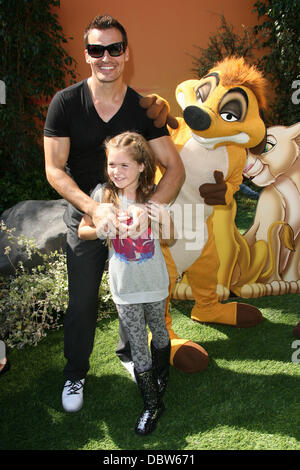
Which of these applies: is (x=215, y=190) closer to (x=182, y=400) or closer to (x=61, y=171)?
(x=61, y=171)

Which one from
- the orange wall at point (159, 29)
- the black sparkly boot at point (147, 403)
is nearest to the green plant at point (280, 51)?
the orange wall at point (159, 29)

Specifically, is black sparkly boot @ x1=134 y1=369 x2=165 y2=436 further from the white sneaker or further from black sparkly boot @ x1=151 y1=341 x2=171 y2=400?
the white sneaker

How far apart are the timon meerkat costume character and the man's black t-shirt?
42 cm

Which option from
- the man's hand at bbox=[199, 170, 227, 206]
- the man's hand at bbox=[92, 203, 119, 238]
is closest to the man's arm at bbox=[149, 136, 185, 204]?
the man's hand at bbox=[92, 203, 119, 238]

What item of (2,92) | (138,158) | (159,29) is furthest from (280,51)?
(138,158)

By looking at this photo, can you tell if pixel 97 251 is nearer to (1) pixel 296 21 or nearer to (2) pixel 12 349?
(2) pixel 12 349

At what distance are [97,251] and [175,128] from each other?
0.90m

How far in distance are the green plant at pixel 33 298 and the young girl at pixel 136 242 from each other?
1.05 m

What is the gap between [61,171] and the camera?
181 cm

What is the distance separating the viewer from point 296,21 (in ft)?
16.1

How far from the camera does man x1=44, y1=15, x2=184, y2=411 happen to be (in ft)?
5.76

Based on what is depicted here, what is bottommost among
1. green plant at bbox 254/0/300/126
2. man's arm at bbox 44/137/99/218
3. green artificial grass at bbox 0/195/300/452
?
green artificial grass at bbox 0/195/300/452

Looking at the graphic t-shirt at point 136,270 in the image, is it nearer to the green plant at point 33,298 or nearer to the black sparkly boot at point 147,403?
the black sparkly boot at point 147,403

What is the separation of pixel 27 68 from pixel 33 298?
3.12 metres
